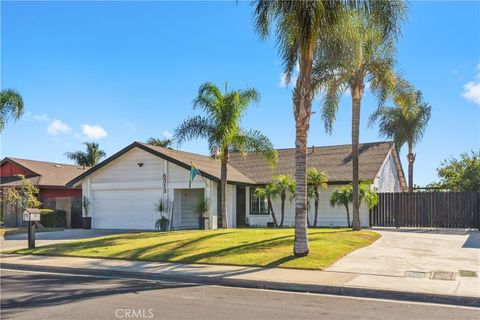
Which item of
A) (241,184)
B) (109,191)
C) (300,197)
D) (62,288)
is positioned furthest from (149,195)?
(62,288)

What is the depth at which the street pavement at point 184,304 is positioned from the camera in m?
A: 7.78

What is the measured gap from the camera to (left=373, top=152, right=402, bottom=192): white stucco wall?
26767 mm

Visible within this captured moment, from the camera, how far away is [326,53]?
46.3ft

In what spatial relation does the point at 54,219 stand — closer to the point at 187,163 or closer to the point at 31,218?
the point at 187,163

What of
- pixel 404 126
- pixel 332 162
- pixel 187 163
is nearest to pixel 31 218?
pixel 187 163

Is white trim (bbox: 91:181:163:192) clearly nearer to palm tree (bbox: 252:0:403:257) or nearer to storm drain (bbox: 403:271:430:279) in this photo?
palm tree (bbox: 252:0:403:257)

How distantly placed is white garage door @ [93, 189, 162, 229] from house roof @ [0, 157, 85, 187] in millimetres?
7921

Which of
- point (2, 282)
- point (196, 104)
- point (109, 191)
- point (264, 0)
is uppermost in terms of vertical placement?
point (264, 0)

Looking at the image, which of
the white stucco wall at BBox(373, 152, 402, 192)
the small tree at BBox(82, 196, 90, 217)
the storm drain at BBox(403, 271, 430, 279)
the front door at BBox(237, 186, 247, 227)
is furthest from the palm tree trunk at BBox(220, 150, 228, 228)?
the storm drain at BBox(403, 271, 430, 279)

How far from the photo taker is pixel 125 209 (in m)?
26.9

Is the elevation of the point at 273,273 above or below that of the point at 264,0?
below

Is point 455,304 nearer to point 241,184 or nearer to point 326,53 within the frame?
point 326,53

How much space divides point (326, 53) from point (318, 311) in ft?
27.1

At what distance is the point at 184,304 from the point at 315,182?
17.2 meters
